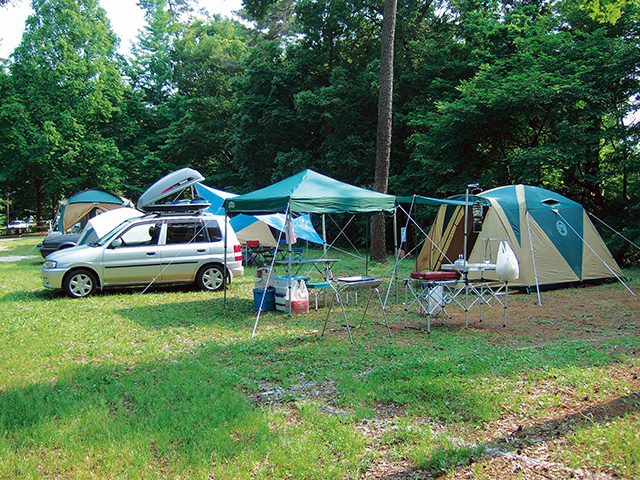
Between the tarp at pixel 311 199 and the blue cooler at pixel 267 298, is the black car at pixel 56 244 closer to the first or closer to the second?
the tarp at pixel 311 199

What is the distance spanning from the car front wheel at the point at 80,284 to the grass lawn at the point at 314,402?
2467 mm

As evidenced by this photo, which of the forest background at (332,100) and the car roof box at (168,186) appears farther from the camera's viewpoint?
the forest background at (332,100)

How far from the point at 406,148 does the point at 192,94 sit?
2061 centimetres

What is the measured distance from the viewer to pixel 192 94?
35.7m

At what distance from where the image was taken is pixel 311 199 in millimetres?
8109

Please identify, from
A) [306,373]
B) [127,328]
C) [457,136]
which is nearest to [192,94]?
[457,136]

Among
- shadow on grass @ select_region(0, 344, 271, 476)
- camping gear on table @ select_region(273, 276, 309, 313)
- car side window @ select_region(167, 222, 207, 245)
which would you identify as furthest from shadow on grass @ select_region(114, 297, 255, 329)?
shadow on grass @ select_region(0, 344, 271, 476)

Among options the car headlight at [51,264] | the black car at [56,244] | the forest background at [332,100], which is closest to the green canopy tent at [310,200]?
the car headlight at [51,264]

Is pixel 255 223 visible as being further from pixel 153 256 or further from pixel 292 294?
pixel 292 294

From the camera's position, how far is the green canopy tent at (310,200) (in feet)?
26.5

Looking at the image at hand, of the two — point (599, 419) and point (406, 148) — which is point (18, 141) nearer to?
point (406, 148)

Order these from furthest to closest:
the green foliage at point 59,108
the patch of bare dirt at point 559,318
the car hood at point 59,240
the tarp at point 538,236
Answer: the green foliage at point 59,108 → the car hood at point 59,240 → the tarp at point 538,236 → the patch of bare dirt at point 559,318

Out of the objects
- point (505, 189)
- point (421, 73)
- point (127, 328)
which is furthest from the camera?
point (421, 73)

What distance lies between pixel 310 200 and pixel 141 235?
4.23 m
